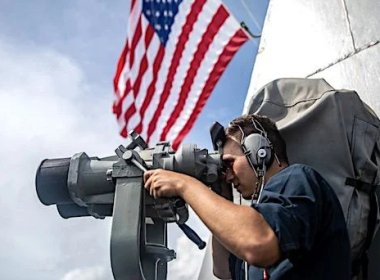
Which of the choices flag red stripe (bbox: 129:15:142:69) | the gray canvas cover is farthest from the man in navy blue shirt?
flag red stripe (bbox: 129:15:142:69)

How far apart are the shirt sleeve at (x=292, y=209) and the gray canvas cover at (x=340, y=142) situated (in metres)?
0.30

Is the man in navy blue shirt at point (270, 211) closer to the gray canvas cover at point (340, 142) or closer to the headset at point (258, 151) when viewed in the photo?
the headset at point (258, 151)

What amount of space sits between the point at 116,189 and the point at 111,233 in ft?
0.37

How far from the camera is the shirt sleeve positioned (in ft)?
3.13

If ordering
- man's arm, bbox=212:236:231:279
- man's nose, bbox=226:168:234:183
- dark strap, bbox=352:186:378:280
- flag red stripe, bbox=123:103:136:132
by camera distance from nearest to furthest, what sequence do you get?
1. man's nose, bbox=226:168:234:183
2. dark strap, bbox=352:186:378:280
3. man's arm, bbox=212:236:231:279
4. flag red stripe, bbox=123:103:136:132

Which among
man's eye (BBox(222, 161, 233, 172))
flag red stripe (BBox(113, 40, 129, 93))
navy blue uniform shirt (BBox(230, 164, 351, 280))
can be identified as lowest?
navy blue uniform shirt (BBox(230, 164, 351, 280))

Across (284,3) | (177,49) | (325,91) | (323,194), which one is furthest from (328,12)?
(177,49)

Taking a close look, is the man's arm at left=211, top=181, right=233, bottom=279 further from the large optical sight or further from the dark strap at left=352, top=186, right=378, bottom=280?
the dark strap at left=352, top=186, right=378, bottom=280

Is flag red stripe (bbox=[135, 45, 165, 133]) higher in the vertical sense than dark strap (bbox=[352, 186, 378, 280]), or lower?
higher

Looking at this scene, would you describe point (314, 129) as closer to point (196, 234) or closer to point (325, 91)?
point (325, 91)

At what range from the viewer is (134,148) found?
4.35ft

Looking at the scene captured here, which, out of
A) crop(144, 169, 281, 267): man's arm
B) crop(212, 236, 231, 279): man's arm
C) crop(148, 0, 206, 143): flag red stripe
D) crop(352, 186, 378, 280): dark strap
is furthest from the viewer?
crop(148, 0, 206, 143): flag red stripe

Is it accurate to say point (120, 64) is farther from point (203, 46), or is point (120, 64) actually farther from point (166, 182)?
point (166, 182)

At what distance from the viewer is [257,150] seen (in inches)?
46.8
